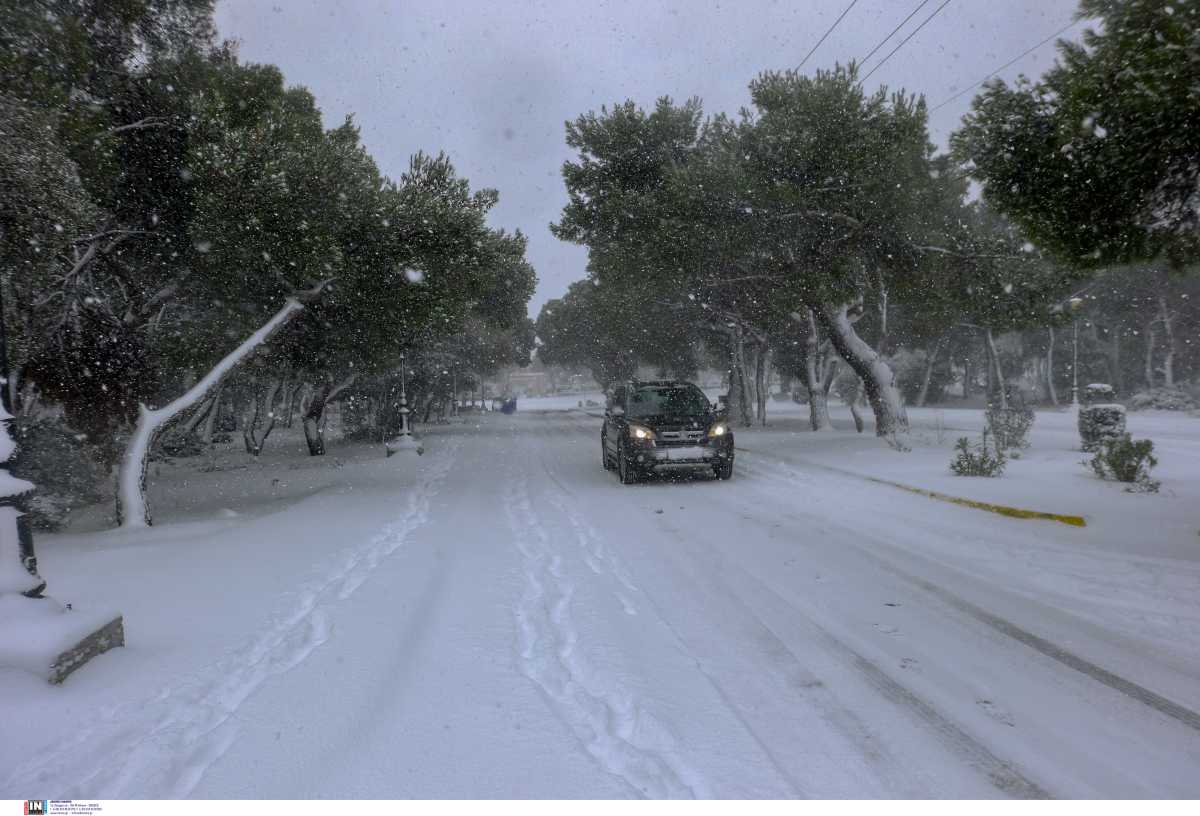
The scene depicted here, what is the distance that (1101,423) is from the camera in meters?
15.3

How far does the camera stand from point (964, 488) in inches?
413

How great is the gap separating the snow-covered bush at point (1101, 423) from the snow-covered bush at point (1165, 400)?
22550 millimetres

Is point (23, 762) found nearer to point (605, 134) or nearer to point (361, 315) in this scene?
point (361, 315)

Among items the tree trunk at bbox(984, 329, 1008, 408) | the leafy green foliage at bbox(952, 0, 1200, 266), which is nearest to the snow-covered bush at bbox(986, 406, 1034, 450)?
the tree trunk at bbox(984, 329, 1008, 408)

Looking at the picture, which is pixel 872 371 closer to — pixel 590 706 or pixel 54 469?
pixel 590 706

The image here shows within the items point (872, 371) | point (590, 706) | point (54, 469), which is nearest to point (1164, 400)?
point (872, 371)

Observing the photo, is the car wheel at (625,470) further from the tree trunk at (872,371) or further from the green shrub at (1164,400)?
the green shrub at (1164,400)

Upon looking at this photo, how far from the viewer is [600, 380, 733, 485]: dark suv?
12281 mm

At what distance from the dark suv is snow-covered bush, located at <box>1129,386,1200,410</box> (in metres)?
31.0

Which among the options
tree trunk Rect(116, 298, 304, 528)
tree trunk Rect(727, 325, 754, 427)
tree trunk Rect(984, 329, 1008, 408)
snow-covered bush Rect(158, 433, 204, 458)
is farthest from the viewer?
tree trunk Rect(727, 325, 754, 427)

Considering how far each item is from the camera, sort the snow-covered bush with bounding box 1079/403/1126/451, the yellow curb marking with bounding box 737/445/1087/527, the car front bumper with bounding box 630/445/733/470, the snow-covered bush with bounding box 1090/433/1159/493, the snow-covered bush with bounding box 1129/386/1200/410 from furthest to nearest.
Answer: the snow-covered bush with bounding box 1129/386/1200/410
the snow-covered bush with bounding box 1079/403/1126/451
the car front bumper with bounding box 630/445/733/470
the snow-covered bush with bounding box 1090/433/1159/493
the yellow curb marking with bounding box 737/445/1087/527

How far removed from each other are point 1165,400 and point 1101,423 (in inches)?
942

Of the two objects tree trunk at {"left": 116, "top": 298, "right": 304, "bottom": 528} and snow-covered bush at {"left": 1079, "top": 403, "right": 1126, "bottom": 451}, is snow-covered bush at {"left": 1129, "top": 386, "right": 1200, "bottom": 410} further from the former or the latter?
tree trunk at {"left": 116, "top": 298, "right": 304, "bottom": 528}

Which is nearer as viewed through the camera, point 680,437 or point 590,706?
point 590,706
